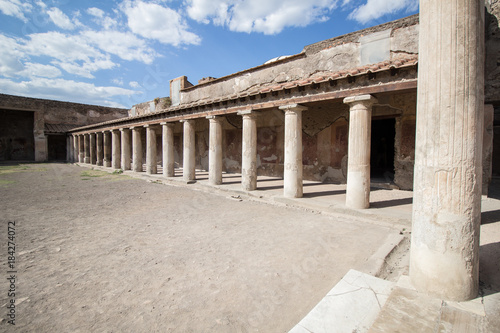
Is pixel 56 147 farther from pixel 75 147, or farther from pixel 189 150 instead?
pixel 189 150

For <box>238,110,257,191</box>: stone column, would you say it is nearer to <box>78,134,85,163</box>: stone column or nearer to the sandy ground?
the sandy ground

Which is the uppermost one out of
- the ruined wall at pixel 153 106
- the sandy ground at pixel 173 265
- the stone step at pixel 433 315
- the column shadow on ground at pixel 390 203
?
the ruined wall at pixel 153 106

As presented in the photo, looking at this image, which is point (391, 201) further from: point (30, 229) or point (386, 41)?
point (30, 229)

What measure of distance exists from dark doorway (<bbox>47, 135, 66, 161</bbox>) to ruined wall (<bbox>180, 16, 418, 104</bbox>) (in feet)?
83.7

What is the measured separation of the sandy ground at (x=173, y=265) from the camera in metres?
2.36

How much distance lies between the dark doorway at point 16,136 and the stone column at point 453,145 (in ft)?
113

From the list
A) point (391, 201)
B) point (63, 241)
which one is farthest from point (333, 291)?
point (391, 201)

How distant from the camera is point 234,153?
540 inches

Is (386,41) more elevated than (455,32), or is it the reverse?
(386,41)

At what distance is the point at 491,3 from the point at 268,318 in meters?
9.82

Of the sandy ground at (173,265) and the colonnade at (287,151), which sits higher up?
the colonnade at (287,151)

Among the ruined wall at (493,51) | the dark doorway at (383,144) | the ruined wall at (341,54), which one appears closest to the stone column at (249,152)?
the ruined wall at (341,54)

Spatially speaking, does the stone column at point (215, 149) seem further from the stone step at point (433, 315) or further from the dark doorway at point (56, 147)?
the dark doorway at point (56, 147)

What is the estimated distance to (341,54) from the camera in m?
8.99
